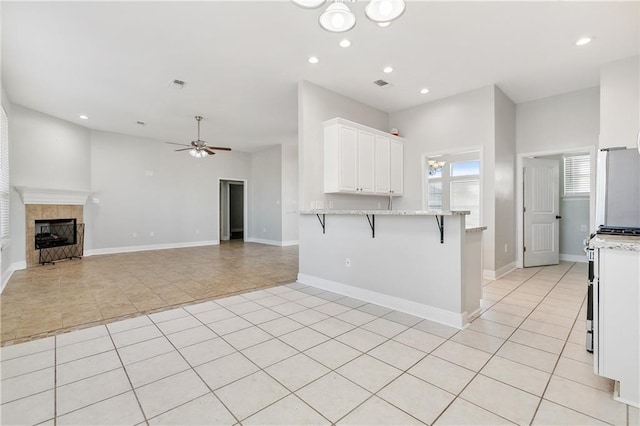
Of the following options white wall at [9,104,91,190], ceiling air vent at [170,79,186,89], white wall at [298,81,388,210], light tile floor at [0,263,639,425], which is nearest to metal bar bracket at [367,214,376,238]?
light tile floor at [0,263,639,425]

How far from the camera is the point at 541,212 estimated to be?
5.38 metres

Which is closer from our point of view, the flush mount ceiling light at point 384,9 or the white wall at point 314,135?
the flush mount ceiling light at point 384,9

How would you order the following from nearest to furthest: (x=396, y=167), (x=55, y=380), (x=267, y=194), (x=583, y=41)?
(x=55, y=380) < (x=583, y=41) < (x=396, y=167) < (x=267, y=194)

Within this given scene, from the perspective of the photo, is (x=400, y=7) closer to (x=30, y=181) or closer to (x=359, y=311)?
(x=359, y=311)

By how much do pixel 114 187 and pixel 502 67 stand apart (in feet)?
27.3

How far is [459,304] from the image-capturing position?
8.73 ft

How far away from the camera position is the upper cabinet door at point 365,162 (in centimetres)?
456

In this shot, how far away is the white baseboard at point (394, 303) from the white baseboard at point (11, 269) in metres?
4.30

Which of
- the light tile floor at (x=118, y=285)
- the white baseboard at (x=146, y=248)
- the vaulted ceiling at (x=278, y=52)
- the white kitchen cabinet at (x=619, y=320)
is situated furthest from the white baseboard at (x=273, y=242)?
the white kitchen cabinet at (x=619, y=320)

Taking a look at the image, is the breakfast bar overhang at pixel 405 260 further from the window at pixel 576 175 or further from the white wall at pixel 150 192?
the white wall at pixel 150 192

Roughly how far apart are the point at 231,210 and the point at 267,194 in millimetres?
2961

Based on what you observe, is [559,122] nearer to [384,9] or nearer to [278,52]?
[384,9]

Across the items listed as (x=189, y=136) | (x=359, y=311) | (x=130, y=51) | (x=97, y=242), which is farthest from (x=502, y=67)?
(x=97, y=242)

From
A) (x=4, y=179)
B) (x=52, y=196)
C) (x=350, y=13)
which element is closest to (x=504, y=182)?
(x=350, y=13)
